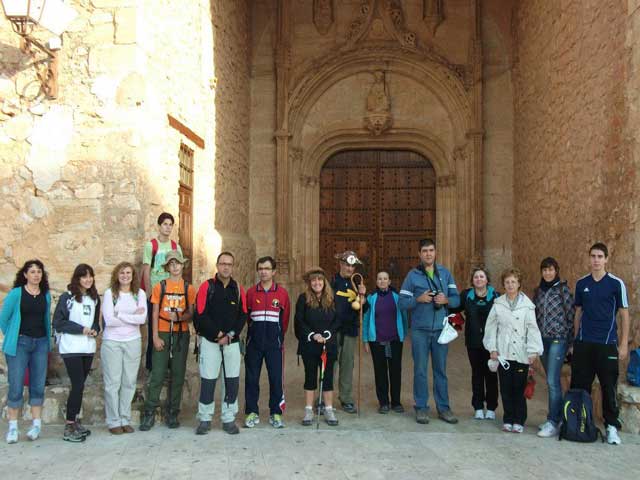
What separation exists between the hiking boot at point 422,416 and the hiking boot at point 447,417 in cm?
13

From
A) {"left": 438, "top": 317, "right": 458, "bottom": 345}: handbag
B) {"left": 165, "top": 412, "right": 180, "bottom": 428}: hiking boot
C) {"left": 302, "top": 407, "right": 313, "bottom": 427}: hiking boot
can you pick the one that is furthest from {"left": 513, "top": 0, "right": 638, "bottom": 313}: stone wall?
{"left": 165, "top": 412, "right": 180, "bottom": 428}: hiking boot

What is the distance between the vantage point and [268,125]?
10453 millimetres

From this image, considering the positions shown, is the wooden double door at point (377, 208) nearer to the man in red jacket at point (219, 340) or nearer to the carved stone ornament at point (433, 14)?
the carved stone ornament at point (433, 14)

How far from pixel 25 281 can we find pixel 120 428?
139cm

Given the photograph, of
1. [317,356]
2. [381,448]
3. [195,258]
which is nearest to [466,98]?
[195,258]

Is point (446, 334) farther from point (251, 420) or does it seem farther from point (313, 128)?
point (313, 128)

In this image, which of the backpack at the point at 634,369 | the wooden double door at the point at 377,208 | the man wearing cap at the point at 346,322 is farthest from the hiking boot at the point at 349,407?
the wooden double door at the point at 377,208

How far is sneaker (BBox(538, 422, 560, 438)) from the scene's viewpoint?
15.7 ft

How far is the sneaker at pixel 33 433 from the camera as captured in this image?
455cm

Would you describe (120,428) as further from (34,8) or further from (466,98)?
(466,98)

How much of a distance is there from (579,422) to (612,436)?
0.25 meters

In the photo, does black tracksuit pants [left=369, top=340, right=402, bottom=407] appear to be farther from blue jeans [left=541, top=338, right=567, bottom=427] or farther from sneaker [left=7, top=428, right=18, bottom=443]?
sneaker [left=7, top=428, right=18, bottom=443]

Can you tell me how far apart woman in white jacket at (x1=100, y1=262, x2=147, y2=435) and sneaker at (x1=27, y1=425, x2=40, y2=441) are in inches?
20.2

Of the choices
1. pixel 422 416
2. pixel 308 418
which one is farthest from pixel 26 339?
pixel 422 416
